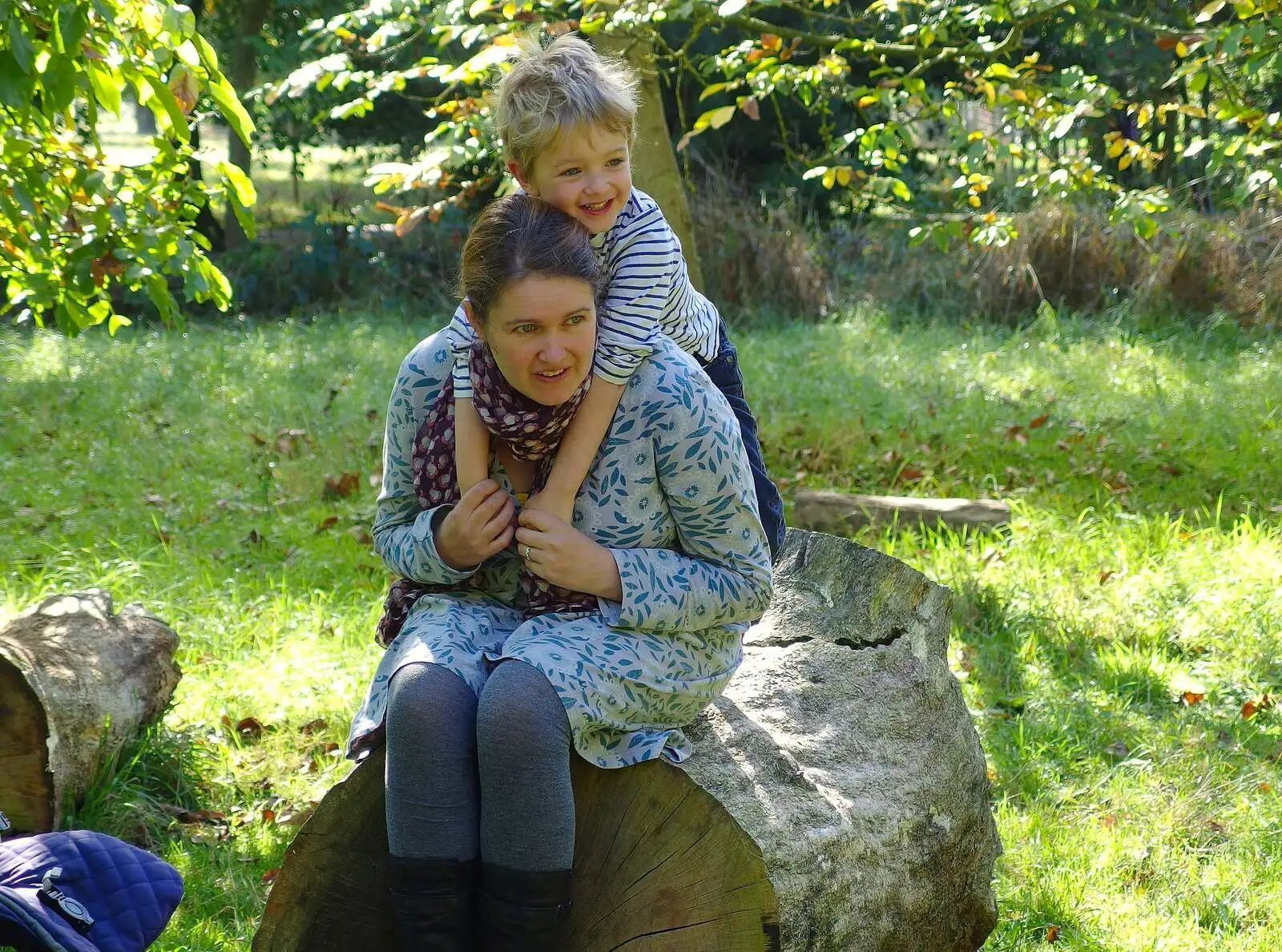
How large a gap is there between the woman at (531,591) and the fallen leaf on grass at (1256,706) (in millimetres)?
2718

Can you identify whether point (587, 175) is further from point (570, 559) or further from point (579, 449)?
point (570, 559)

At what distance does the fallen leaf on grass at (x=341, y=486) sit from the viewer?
280 inches

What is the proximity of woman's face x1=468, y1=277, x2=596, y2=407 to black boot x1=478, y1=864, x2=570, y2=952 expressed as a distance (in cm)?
88

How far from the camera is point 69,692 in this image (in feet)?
12.5

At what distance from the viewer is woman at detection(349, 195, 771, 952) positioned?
2.21 metres

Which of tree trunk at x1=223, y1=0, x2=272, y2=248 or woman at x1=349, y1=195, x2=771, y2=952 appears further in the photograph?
tree trunk at x1=223, y1=0, x2=272, y2=248

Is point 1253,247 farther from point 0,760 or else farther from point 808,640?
point 0,760

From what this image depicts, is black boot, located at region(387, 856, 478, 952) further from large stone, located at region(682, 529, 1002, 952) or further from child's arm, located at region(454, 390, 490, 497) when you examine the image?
child's arm, located at region(454, 390, 490, 497)

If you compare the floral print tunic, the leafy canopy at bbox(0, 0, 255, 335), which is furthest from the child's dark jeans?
the leafy canopy at bbox(0, 0, 255, 335)

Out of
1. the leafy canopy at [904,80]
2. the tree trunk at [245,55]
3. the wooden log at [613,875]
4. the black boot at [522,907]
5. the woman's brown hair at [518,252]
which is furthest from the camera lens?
the tree trunk at [245,55]

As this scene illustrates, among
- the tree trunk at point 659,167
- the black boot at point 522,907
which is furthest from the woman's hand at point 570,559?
the tree trunk at point 659,167

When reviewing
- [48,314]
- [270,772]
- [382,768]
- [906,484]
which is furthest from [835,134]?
[382,768]

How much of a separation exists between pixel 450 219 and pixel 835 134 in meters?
4.28

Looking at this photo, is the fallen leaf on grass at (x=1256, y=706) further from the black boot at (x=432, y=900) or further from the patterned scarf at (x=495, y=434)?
the black boot at (x=432, y=900)
